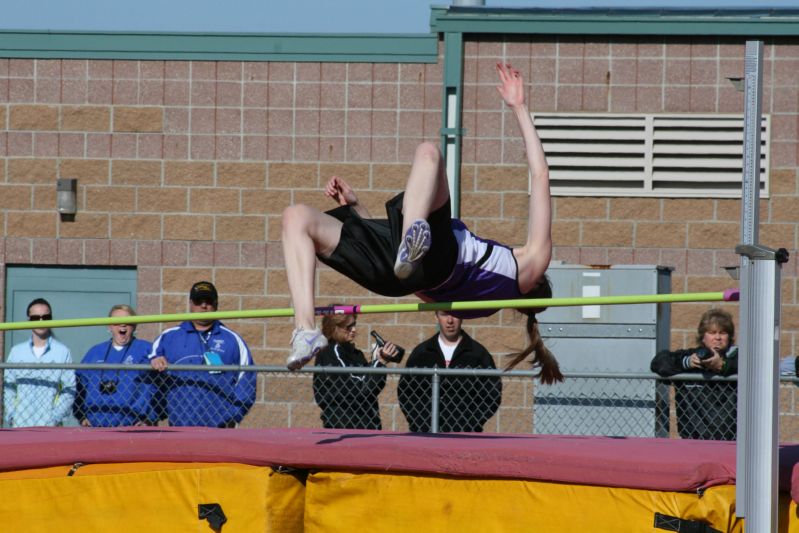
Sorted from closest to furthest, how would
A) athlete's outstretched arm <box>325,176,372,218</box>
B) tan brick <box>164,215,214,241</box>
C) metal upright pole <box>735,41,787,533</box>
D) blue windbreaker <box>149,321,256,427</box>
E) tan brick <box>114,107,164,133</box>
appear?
metal upright pole <box>735,41,787,533</box> < athlete's outstretched arm <box>325,176,372,218</box> < blue windbreaker <box>149,321,256,427</box> < tan brick <box>164,215,214,241</box> < tan brick <box>114,107,164,133</box>

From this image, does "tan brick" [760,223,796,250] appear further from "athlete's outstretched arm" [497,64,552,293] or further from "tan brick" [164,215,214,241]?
"athlete's outstretched arm" [497,64,552,293]

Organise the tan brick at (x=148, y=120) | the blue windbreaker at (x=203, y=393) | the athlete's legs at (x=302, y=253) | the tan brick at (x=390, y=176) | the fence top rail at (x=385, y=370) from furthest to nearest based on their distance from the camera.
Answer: the tan brick at (x=148, y=120) → the tan brick at (x=390, y=176) → the blue windbreaker at (x=203, y=393) → the fence top rail at (x=385, y=370) → the athlete's legs at (x=302, y=253)

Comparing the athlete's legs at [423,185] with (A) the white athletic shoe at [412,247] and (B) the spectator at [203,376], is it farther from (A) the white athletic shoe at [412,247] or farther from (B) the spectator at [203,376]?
(B) the spectator at [203,376]

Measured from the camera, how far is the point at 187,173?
33.2 ft

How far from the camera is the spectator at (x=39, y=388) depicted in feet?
26.1

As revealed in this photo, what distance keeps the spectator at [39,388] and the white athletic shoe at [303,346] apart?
330 cm

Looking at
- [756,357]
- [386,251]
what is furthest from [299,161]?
[756,357]

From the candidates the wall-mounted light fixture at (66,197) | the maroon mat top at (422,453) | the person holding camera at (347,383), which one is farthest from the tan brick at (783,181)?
the wall-mounted light fixture at (66,197)

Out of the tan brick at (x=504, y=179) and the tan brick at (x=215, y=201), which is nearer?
the tan brick at (x=504, y=179)

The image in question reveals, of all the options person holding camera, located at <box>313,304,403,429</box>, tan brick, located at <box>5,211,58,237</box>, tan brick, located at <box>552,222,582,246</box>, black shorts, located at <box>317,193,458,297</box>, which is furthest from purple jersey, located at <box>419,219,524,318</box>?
tan brick, located at <box>5,211,58,237</box>

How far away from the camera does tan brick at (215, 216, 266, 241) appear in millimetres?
10031

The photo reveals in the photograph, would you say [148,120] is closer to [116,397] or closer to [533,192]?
[116,397]

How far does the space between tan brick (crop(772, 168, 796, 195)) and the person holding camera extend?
11.8ft

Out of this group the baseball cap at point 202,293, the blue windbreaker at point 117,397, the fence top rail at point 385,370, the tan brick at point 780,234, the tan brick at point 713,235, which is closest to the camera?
the fence top rail at point 385,370
